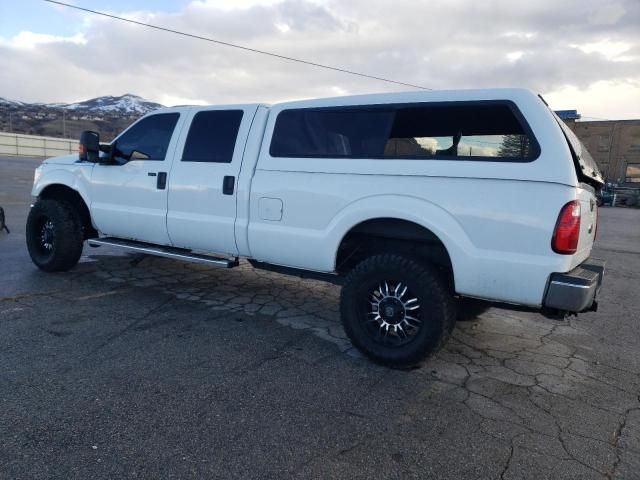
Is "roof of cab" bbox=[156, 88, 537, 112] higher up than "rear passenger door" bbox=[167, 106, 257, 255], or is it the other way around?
"roof of cab" bbox=[156, 88, 537, 112]

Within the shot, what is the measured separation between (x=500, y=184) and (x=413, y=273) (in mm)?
854

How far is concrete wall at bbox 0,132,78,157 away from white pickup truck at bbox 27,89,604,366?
44060 millimetres

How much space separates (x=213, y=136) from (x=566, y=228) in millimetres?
3238

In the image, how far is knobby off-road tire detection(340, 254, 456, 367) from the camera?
338 cm

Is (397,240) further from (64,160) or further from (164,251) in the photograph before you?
(64,160)

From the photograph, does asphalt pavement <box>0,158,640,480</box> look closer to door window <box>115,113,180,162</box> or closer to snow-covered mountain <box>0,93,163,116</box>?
door window <box>115,113,180,162</box>

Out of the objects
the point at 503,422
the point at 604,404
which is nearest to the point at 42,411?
the point at 503,422

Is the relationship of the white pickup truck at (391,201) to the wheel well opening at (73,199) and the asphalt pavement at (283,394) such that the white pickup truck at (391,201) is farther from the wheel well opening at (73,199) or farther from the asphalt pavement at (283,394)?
the wheel well opening at (73,199)

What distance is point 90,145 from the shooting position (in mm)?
5160

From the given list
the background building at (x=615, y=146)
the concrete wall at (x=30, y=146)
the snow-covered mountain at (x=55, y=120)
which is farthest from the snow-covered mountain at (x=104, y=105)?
the background building at (x=615, y=146)

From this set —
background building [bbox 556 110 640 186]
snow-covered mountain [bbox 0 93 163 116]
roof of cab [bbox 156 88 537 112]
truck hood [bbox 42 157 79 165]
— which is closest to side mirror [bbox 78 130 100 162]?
truck hood [bbox 42 157 79 165]

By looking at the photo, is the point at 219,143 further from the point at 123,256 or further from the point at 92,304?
the point at 123,256

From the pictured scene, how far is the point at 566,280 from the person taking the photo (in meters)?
3.00

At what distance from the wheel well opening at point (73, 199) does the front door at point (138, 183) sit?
34 centimetres
